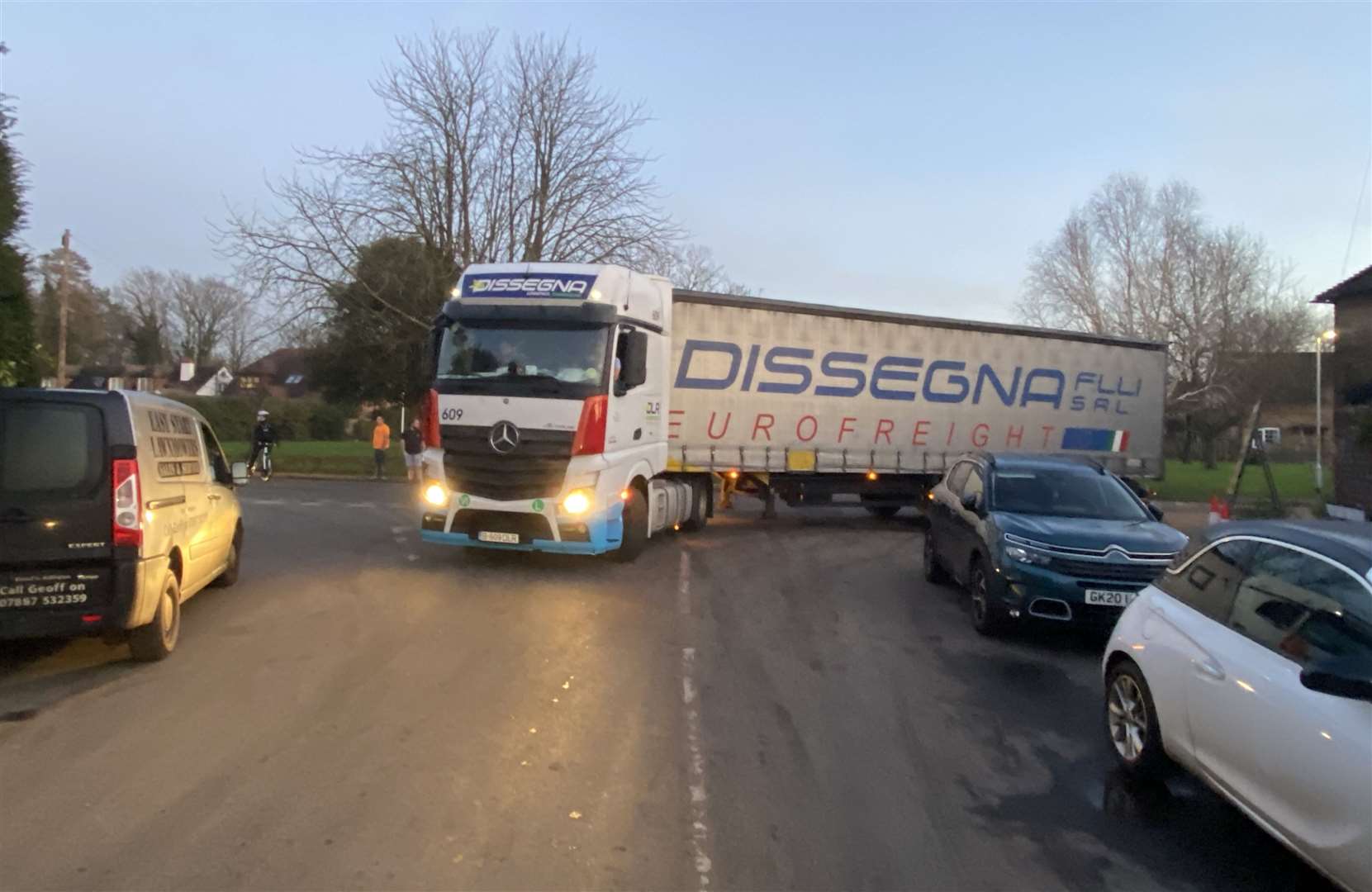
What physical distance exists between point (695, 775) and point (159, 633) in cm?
432

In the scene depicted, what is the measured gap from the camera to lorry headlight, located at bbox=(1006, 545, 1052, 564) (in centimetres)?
850

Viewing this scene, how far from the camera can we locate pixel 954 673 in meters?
7.78

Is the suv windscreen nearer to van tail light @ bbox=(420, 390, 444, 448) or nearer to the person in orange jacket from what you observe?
van tail light @ bbox=(420, 390, 444, 448)

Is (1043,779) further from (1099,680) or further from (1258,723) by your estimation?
(1099,680)

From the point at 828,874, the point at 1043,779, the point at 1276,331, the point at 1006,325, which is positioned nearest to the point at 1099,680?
the point at 1043,779

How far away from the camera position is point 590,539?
1104cm

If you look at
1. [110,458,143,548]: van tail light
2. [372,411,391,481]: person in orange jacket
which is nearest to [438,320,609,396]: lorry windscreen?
[110,458,143,548]: van tail light

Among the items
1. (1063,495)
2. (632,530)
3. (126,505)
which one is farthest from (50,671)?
(1063,495)

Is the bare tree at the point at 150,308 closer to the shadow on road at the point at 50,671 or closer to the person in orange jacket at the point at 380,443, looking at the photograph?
the person in orange jacket at the point at 380,443

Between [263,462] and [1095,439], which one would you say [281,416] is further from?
[1095,439]

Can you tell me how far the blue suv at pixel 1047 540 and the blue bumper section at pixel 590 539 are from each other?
142 inches

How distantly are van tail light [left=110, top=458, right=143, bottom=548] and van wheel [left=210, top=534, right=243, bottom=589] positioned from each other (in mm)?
3359

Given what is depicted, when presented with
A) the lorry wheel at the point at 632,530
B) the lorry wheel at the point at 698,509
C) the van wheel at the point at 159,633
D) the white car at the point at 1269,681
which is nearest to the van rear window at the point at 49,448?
the van wheel at the point at 159,633

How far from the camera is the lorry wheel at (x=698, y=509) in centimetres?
1576
